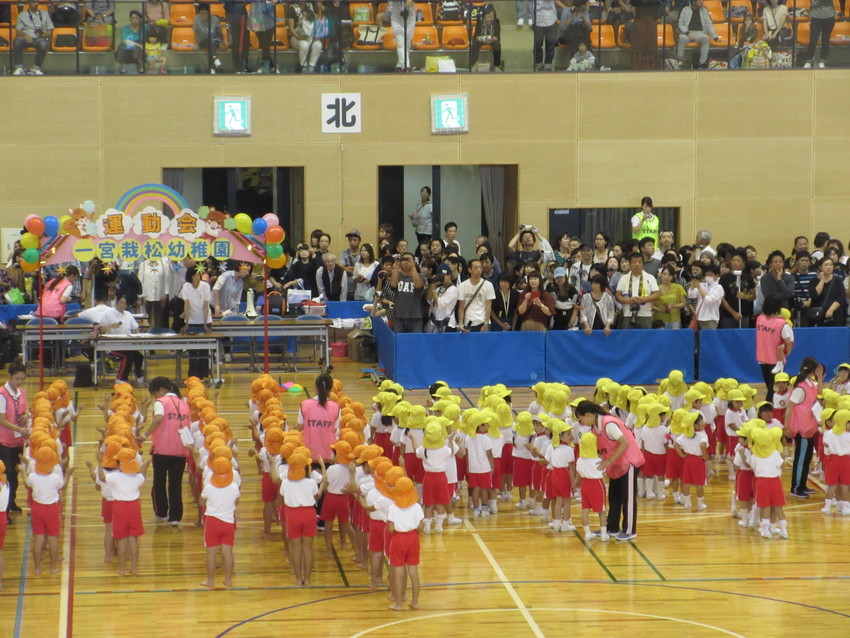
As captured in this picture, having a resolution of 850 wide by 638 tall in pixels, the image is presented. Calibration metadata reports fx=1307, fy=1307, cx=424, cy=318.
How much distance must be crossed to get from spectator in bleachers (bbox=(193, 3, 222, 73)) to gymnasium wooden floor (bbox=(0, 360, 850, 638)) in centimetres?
1273

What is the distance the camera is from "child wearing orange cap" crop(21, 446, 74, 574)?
12258mm

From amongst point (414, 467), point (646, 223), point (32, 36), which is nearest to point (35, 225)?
point (32, 36)

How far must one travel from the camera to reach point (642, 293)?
20750 millimetres

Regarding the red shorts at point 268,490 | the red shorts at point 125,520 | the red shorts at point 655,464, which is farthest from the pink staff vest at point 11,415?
the red shorts at point 655,464

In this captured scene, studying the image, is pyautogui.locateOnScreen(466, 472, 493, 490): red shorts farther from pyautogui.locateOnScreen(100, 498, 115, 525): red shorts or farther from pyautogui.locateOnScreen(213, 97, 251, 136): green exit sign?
pyautogui.locateOnScreen(213, 97, 251, 136): green exit sign

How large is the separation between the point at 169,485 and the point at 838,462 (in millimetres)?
7354

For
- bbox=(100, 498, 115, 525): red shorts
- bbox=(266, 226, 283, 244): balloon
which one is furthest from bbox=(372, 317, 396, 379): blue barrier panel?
bbox=(100, 498, 115, 525): red shorts

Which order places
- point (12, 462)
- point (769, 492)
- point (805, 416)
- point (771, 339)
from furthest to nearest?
1. point (771, 339)
2. point (805, 416)
3. point (12, 462)
4. point (769, 492)

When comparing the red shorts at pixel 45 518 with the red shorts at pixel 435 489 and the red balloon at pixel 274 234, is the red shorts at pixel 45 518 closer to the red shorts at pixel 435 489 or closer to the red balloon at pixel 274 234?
the red shorts at pixel 435 489

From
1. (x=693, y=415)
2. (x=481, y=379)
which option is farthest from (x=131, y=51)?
(x=693, y=415)

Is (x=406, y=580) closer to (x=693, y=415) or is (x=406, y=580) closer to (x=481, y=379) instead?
(x=693, y=415)

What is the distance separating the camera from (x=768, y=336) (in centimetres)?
1870

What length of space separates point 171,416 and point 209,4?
13.2 metres

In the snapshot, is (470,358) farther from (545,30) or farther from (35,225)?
(545,30)
